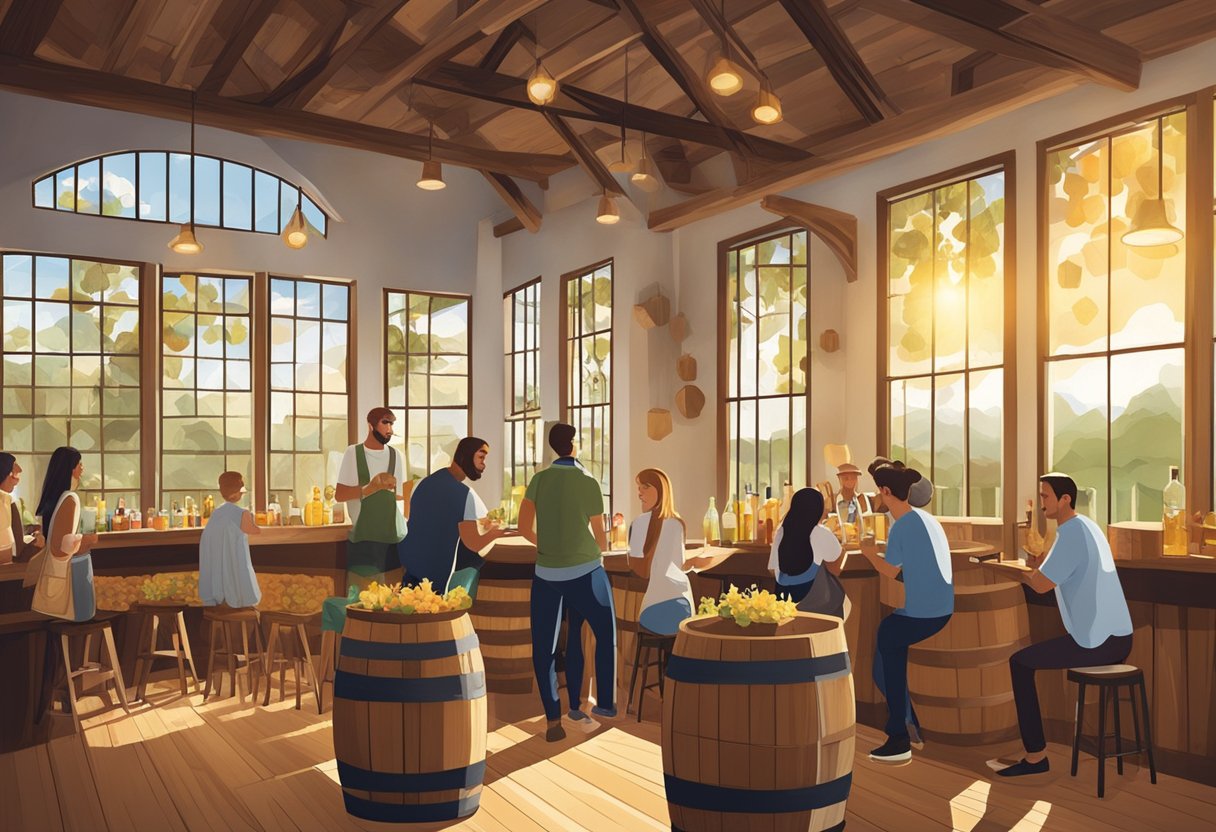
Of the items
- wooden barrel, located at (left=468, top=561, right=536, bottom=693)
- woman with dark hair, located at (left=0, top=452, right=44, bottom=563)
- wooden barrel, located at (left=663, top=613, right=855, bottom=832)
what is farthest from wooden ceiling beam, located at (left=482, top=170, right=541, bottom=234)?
wooden barrel, located at (left=663, top=613, right=855, bottom=832)

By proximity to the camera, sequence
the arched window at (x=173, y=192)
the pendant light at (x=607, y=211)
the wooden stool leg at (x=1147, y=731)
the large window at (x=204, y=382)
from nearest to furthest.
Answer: the wooden stool leg at (x=1147, y=731), the pendant light at (x=607, y=211), the arched window at (x=173, y=192), the large window at (x=204, y=382)

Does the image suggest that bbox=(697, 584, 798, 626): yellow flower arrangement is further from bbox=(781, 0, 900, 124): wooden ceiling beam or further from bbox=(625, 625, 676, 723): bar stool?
bbox=(781, 0, 900, 124): wooden ceiling beam

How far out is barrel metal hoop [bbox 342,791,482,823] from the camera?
3713mm

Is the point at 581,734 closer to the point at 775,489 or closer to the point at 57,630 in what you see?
the point at 57,630

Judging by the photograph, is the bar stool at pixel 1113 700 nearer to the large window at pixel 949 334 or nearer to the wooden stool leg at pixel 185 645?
the large window at pixel 949 334

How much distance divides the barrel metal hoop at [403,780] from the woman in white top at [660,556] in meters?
1.60

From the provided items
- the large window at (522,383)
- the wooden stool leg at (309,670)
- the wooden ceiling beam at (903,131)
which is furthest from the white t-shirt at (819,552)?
the large window at (522,383)

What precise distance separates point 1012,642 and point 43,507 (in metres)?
4.92

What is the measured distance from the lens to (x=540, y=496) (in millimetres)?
5020

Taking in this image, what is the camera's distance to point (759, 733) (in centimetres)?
314

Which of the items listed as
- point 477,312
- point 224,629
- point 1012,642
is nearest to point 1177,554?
point 1012,642

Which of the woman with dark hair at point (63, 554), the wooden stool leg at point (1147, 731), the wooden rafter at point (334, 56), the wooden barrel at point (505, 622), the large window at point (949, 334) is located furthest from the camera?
the large window at point (949, 334)

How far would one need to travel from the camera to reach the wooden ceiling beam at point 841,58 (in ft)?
22.9

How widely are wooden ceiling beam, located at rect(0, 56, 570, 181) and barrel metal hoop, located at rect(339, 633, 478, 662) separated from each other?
5184mm
